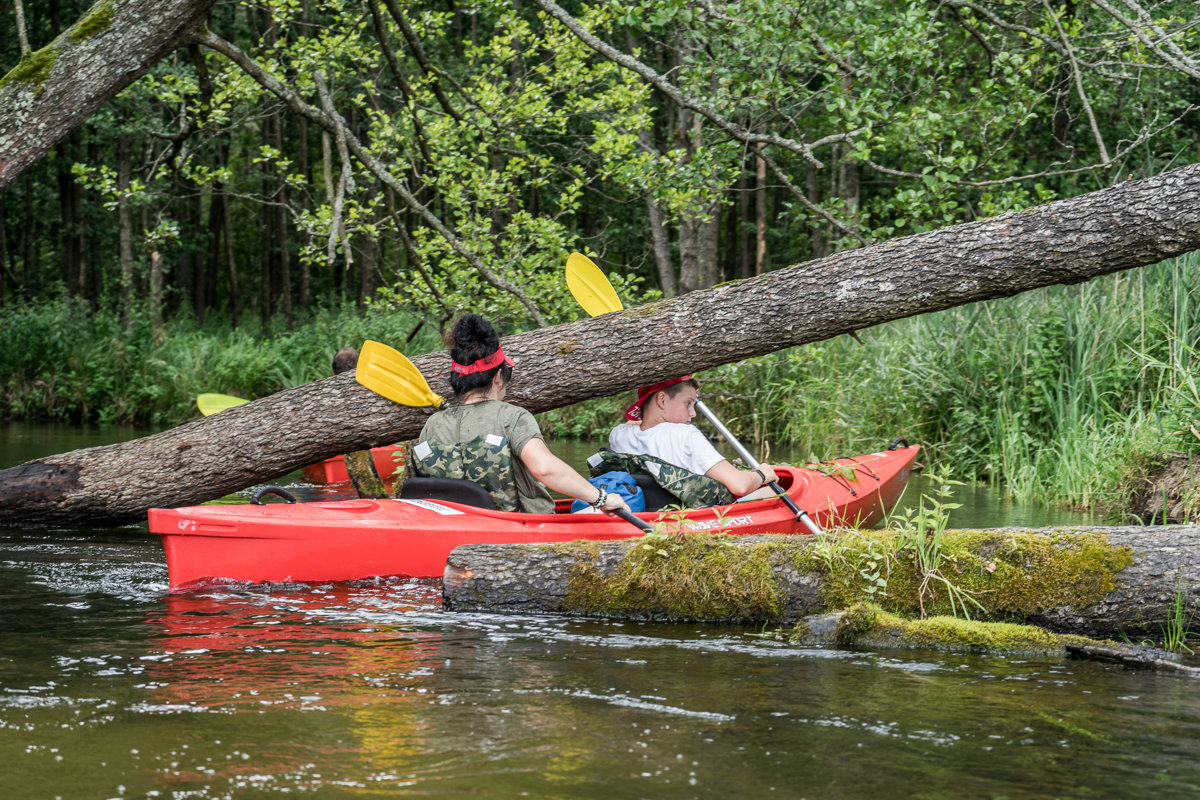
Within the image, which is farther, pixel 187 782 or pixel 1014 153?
pixel 1014 153

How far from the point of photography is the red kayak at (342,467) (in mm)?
7938

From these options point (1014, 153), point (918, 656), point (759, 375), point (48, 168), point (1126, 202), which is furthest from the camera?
point (48, 168)

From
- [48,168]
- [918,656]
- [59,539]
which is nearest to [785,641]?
[918,656]

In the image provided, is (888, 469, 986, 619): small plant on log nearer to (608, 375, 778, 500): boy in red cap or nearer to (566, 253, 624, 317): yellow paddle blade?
(608, 375, 778, 500): boy in red cap

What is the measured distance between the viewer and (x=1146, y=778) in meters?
2.69

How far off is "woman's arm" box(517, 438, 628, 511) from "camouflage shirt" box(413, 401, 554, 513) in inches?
3.4

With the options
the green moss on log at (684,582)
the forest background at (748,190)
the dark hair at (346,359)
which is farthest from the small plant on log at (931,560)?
the dark hair at (346,359)

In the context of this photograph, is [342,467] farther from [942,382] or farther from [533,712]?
[533,712]

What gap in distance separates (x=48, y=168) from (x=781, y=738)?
69.7 ft

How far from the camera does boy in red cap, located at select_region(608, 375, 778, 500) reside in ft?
18.1

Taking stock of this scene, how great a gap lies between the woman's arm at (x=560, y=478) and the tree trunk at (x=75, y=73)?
2.80m

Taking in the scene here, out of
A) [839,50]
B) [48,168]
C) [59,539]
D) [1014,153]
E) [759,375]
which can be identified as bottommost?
[59,539]

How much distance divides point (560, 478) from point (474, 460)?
0.46m

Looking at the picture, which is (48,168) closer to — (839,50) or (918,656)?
(839,50)
